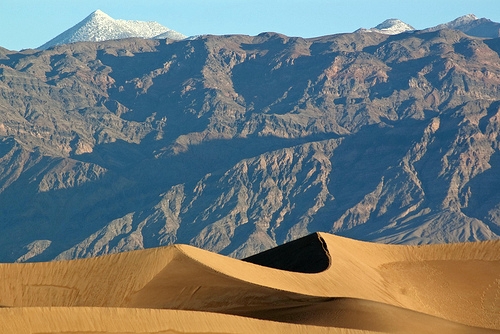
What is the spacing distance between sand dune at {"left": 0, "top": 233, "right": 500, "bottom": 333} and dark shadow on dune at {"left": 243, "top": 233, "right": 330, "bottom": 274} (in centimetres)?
10

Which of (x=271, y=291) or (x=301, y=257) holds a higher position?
(x=271, y=291)

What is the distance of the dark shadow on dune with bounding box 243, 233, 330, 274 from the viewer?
226 ft

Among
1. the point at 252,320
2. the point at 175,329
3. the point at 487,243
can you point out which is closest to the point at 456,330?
the point at 252,320

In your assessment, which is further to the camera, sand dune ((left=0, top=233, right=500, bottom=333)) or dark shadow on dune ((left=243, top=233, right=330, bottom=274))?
dark shadow on dune ((left=243, top=233, right=330, bottom=274))

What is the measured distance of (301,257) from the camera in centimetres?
7231

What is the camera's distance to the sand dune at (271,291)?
1550 inches

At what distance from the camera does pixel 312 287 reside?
204 feet

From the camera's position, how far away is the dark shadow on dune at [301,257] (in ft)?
226

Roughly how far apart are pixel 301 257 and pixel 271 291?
Answer: 1725cm

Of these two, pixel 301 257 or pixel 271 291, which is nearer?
pixel 271 291

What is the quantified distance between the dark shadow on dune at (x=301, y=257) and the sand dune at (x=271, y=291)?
104 millimetres

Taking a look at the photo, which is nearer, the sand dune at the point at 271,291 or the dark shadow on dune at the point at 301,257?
the sand dune at the point at 271,291

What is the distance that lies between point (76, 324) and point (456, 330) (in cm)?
1519

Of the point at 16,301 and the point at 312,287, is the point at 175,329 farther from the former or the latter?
the point at 312,287
